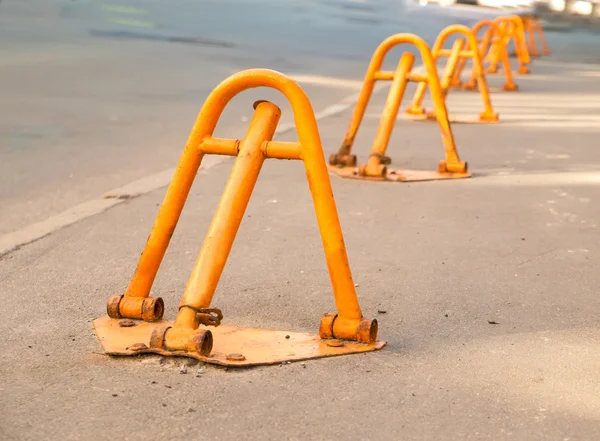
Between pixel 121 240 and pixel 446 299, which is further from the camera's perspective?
pixel 121 240

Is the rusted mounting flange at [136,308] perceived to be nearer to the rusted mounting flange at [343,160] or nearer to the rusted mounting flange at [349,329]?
the rusted mounting flange at [349,329]

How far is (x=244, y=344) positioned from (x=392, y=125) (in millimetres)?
5073

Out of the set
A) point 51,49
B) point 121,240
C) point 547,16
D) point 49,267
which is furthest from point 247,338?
point 547,16

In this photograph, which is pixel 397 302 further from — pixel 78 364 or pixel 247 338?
pixel 78 364

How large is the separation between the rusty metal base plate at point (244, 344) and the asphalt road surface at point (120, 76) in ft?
8.35

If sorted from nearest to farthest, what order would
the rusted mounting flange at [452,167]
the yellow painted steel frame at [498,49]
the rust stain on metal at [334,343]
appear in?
the rust stain on metal at [334,343] < the rusted mounting flange at [452,167] < the yellow painted steel frame at [498,49]

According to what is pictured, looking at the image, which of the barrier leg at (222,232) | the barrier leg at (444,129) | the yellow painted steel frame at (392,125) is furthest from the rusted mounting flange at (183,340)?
the barrier leg at (444,129)

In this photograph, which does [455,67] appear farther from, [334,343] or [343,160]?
[334,343]

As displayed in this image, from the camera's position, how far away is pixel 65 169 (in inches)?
382

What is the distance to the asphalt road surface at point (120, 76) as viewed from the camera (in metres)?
9.66

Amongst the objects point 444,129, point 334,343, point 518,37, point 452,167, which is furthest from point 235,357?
point 518,37

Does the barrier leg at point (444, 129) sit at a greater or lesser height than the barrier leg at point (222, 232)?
lesser

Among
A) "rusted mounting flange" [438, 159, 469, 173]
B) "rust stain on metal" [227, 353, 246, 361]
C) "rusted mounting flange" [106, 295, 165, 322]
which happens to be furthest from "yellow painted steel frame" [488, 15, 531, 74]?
"rust stain on metal" [227, 353, 246, 361]

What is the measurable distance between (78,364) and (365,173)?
5.09m
